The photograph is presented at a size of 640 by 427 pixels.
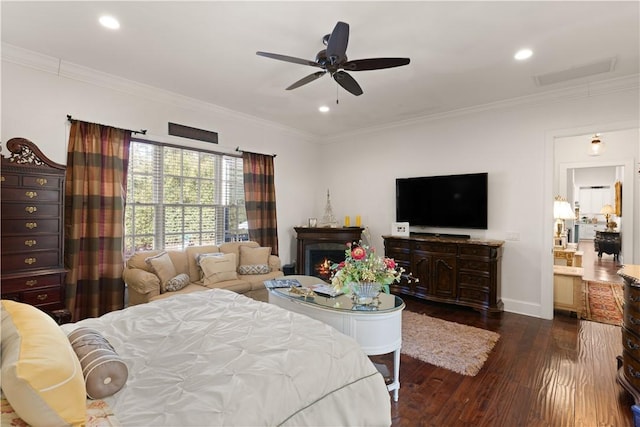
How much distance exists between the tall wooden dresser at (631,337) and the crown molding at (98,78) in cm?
487

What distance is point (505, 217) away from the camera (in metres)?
4.27

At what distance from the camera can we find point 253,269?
168 inches

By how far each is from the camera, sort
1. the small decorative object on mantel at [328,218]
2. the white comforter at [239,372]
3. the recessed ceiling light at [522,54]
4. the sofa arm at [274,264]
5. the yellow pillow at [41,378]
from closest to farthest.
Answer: the yellow pillow at [41,378] → the white comforter at [239,372] → the recessed ceiling light at [522,54] → the sofa arm at [274,264] → the small decorative object on mantel at [328,218]

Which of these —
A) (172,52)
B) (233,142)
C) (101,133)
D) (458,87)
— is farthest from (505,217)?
(101,133)

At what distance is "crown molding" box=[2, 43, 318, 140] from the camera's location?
2.98 metres

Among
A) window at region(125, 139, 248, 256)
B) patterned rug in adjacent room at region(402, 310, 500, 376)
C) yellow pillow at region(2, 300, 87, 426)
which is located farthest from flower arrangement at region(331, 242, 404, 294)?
window at region(125, 139, 248, 256)

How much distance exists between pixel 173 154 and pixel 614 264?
Answer: 9.89 meters

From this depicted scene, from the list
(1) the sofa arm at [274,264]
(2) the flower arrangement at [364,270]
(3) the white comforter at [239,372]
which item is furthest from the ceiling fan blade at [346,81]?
(1) the sofa arm at [274,264]

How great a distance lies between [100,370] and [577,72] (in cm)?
479

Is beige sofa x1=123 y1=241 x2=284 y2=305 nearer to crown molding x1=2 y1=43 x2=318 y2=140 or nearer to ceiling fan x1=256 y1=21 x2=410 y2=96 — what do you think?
crown molding x1=2 y1=43 x2=318 y2=140

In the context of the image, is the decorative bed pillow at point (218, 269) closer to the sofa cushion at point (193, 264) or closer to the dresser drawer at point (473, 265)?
the sofa cushion at point (193, 264)

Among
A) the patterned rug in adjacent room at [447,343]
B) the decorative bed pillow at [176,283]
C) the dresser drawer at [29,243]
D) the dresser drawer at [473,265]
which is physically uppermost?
the dresser drawer at [29,243]

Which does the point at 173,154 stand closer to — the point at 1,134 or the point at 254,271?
the point at 1,134

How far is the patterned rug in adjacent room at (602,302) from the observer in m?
3.89
